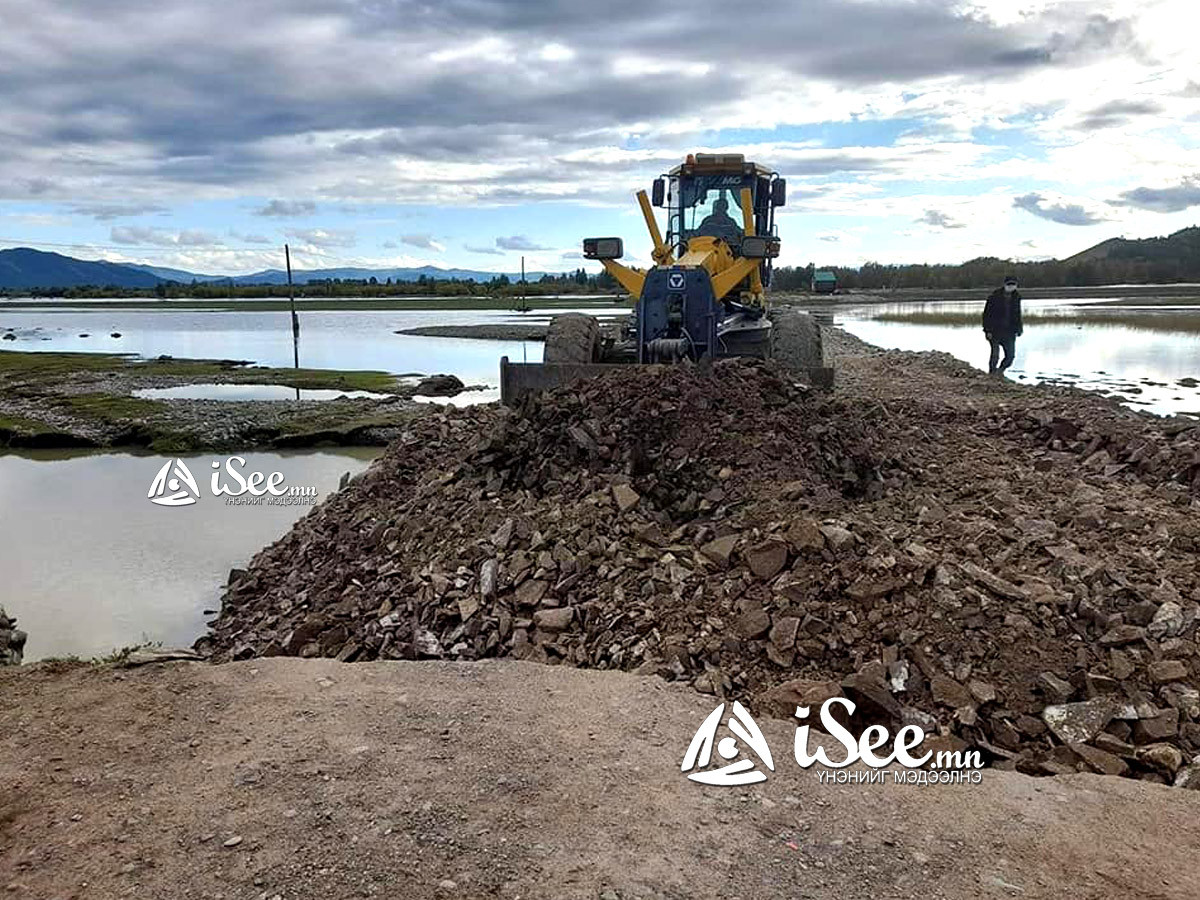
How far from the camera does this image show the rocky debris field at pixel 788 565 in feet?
16.0

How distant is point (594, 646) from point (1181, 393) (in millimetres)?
15890

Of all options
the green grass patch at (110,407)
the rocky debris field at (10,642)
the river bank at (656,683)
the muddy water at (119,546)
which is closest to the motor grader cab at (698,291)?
the river bank at (656,683)

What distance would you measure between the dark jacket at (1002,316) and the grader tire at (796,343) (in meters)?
7.92

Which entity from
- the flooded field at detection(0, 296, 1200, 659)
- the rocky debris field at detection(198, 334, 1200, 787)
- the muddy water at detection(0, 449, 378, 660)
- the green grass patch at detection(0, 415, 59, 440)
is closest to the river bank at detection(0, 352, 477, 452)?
the green grass patch at detection(0, 415, 59, 440)

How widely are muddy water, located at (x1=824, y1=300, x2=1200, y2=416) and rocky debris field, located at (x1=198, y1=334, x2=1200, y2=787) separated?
29.0 feet

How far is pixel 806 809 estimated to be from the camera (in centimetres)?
389

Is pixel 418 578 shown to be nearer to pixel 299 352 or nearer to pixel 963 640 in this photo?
pixel 963 640

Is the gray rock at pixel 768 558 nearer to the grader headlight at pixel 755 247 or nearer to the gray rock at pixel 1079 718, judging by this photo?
the gray rock at pixel 1079 718

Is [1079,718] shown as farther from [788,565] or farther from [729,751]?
[788,565]

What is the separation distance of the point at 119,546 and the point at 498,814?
27.6ft

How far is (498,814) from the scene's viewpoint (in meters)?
3.81

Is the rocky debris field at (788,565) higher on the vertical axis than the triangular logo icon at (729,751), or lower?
higher

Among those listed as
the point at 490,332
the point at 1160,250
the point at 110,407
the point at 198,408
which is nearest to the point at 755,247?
the point at 198,408

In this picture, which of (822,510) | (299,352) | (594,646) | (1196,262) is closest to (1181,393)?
(822,510)
